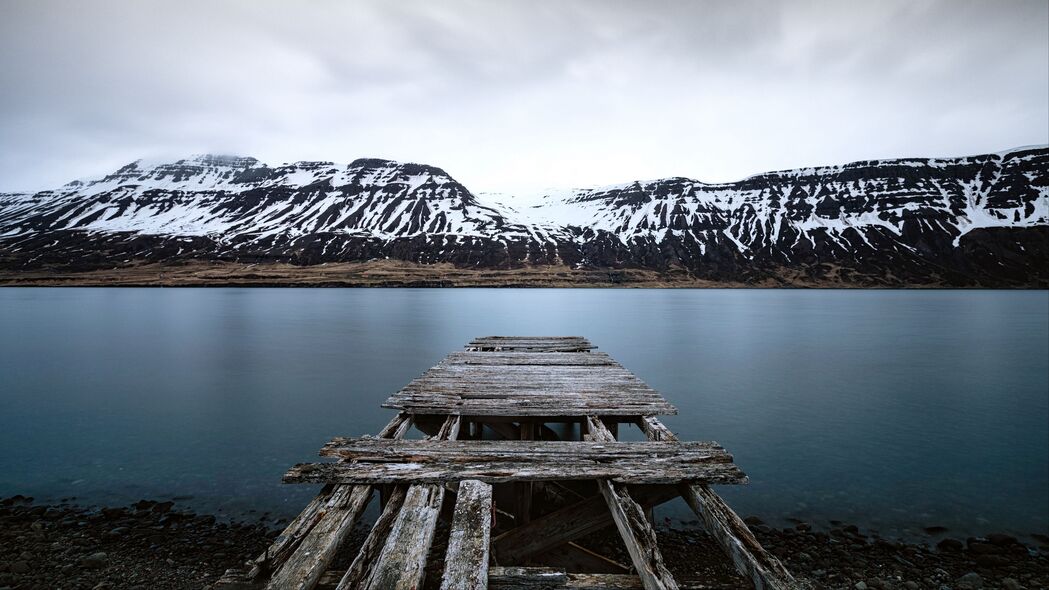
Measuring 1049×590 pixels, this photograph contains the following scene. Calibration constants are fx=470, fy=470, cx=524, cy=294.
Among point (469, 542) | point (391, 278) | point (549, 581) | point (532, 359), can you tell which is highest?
point (391, 278)

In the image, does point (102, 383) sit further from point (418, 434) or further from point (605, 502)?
point (605, 502)

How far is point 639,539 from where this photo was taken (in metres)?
3.82

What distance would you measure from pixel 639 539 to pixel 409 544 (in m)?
1.84

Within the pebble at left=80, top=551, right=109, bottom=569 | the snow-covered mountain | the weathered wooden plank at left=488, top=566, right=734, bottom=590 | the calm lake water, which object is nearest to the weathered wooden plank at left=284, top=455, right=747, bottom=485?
the weathered wooden plank at left=488, top=566, right=734, bottom=590

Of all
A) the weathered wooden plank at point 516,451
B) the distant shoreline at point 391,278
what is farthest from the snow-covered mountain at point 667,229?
the weathered wooden plank at point 516,451

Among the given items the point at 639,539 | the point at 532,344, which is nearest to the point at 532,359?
the point at 532,344

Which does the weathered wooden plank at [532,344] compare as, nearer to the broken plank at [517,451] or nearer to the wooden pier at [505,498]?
the wooden pier at [505,498]

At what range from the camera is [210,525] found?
27.0 ft

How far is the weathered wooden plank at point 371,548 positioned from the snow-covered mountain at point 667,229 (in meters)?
129

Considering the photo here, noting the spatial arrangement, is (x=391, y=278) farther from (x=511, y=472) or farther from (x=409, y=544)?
(x=409, y=544)

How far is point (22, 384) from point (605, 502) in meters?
23.9

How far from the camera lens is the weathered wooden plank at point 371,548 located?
127 inches

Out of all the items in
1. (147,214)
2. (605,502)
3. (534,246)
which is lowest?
(605,502)

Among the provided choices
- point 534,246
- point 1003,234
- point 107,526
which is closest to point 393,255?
point 534,246
